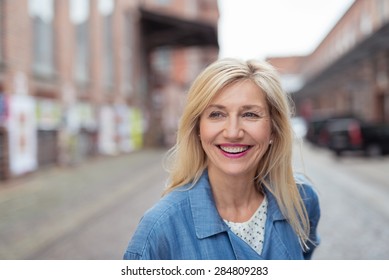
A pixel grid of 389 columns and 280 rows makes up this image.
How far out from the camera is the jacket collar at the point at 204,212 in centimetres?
114

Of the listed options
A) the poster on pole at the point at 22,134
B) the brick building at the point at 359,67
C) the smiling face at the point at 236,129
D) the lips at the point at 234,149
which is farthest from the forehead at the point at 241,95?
the poster on pole at the point at 22,134

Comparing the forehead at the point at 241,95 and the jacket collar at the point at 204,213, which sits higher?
the forehead at the point at 241,95

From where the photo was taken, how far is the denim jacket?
43.6 inches

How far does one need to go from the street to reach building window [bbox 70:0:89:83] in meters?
3.15

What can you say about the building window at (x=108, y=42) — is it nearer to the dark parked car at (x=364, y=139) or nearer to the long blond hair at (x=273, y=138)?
the dark parked car at (x=364, y=139)

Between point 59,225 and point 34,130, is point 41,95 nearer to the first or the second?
point 34,130

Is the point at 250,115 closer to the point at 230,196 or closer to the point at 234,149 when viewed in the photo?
the point at 234,149

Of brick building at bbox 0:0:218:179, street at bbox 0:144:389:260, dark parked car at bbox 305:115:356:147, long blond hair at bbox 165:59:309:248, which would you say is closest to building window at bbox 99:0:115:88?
brick building at bbox 0:0:218:179

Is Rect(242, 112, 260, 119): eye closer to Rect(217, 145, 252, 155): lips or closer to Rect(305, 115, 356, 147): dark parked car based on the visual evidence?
Rect(217, 145, 252, 155): lips

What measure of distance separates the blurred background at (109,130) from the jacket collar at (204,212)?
44 centimetres

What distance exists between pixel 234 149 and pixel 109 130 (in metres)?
12.3
